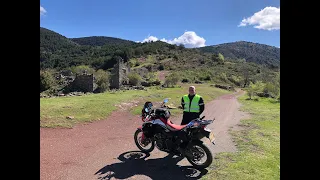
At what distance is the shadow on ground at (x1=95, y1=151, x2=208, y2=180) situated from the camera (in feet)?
16.9

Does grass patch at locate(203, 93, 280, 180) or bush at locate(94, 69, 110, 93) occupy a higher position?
bush at locate(94, 69, 110, 93)

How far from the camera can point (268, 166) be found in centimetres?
578

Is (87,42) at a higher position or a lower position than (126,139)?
higher

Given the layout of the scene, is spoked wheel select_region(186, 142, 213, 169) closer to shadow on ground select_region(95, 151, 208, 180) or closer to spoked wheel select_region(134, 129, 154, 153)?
shadow on ground select_region(95, 151, 208, 180)

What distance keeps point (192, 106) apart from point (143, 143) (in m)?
1.50

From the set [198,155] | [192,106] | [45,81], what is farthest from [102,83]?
[198,155]

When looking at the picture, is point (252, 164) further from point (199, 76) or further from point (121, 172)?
point (199, 76)

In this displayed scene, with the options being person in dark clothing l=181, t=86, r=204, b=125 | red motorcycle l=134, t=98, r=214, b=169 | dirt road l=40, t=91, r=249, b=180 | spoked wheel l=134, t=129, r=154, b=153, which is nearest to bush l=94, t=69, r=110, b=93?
dirt road l=40, t=91, r=249, b=180

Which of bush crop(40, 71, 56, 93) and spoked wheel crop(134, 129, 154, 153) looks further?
bush crop(40, 71, 56, 93)

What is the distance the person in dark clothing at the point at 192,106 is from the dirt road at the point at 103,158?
40.7 inches

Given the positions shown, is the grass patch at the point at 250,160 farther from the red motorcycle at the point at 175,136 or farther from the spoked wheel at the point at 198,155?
the red motorcycle at the point at 175,136
